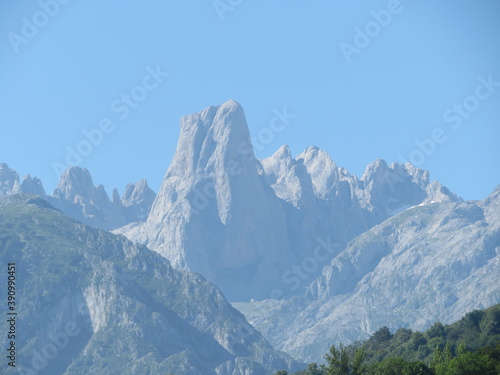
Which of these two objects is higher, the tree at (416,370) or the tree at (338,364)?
the tree at (338,364)

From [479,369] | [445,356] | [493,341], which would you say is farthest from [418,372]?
[493,341]

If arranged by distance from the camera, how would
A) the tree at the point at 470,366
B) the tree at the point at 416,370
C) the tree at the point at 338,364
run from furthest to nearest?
the tree at the point at 416,370 → the tree at the point at 470,366 → the tree at the point at 338,364

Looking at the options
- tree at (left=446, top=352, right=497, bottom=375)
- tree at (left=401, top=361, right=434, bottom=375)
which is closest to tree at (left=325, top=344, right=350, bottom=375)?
tree at (left=401, top=361, right=434, bottom=375)

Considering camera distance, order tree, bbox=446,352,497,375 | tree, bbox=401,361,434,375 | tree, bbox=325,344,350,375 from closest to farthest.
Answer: tree, bbox=325,344,350,375, tree, bbox=446,352,497,375, tree, bbox=401,361,434,375

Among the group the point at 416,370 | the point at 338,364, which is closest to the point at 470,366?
the point at 416,370

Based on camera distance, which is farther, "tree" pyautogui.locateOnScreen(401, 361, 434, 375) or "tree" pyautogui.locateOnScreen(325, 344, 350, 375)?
"tree" pyautogui.locateOnScreen(401, 361, 434, 375)

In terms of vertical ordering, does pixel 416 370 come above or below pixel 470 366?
above

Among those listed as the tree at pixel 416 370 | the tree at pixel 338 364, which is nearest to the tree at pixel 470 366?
the tree at pixel 416 370

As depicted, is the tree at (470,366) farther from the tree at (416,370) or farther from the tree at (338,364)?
the tree at (338,364)

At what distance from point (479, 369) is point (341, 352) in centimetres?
1818

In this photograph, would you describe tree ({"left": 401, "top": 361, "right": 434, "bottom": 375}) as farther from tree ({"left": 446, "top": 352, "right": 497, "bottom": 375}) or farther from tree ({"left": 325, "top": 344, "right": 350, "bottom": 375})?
tree ({"left": 325, "top": 344, "right": 350, "bottom": 375})

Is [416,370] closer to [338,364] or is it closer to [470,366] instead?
A: [470,366]

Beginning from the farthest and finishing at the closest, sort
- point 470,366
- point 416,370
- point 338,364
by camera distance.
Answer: point 416,370 < point 470,366 < point 338,364

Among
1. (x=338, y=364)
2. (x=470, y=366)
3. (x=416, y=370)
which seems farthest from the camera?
(x=416, y=370)
